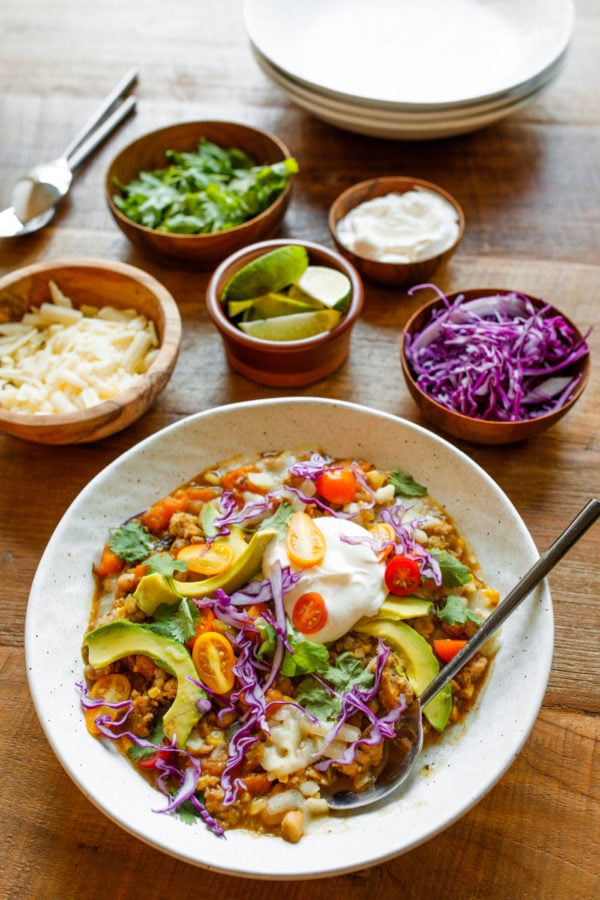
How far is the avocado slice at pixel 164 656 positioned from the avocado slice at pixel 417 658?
446mm

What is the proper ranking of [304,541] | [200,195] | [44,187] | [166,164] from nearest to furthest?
1. [304,541]
2. [200,195]
3. [44,187]
4. [166,164]

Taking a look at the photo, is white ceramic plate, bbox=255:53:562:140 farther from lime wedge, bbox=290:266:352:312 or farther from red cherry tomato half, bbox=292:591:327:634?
red cherry tomato half, bbox=292:591:327:634

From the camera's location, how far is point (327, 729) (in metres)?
1.96

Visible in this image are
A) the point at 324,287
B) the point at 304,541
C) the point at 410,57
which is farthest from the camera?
the point at 410,57

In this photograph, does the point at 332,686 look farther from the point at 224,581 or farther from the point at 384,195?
the point at 384,195

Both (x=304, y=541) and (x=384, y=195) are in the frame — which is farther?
(x=384, y=195)

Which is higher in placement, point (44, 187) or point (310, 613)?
point (44, 187)

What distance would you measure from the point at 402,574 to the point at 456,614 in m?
0.17

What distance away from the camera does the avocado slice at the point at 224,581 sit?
2107 mm

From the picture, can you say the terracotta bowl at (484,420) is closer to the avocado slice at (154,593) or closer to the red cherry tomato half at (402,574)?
the red cherry tomato half at (402,574)

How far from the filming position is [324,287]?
9.24ft

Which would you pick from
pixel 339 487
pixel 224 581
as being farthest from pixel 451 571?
pixel 224 581

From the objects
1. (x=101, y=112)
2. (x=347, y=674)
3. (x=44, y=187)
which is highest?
(x=101, y=112)

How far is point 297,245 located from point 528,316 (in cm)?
85
